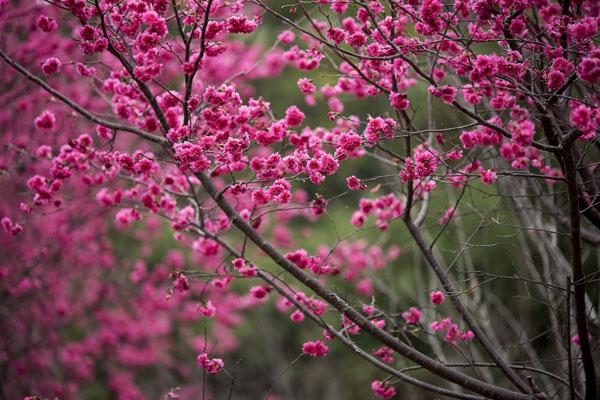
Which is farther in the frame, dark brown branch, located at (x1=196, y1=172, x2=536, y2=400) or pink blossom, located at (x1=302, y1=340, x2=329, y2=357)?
pink blossom, located at (x1=302, y1=340, x2=329, y2=357)

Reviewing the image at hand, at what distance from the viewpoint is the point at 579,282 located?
8.32 ft

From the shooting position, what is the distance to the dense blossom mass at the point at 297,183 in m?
2.77

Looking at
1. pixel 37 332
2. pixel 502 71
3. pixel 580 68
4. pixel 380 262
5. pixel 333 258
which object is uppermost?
pixel 333 258

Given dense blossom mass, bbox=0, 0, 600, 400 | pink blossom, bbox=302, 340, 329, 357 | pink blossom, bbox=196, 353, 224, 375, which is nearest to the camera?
dense blossom mass, bbox=0, 0, 600, 400

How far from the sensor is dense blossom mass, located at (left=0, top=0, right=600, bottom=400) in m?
2.77

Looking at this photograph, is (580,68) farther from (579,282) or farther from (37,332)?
(37,332)

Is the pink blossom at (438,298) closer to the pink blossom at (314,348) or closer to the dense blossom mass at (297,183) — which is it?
the dense blossom mass at (297,183)

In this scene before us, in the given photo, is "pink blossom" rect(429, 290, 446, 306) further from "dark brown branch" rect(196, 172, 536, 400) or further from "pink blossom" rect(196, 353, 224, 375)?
"pink blossom" rect(196, 353, 224, 375)

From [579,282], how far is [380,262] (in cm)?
382

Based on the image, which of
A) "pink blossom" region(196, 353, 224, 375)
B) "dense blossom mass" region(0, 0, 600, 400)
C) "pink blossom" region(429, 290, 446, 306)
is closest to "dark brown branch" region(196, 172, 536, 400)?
"dense blossom mass" region(0, 0, 600, 400)

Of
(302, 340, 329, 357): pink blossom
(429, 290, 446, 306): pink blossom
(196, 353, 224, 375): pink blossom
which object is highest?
(429, 290, 446, 306): pink blossom

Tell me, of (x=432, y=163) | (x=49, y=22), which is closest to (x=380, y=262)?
(x=432, y=163)

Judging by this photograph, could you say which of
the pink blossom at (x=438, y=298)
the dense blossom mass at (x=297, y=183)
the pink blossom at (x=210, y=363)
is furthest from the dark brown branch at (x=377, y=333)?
the pink blossom at (x=210, y=363)

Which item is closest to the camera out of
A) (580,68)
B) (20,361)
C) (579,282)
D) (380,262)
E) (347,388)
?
(580,68)
